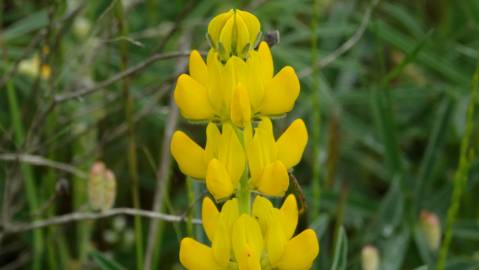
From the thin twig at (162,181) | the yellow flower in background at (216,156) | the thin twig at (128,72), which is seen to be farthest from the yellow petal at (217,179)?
the thin twig at (162,181)

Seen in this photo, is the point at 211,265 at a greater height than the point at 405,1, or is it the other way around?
the point at 405,1

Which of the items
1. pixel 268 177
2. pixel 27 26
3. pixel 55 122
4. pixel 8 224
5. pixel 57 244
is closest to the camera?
pixel 268 177

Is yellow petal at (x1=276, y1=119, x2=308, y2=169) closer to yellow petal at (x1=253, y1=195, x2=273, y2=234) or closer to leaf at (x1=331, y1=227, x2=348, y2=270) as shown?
yellow petal at (x1=253, y1=195, x2=273, y2=234)

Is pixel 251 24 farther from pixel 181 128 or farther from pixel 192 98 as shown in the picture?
pixel 181 128

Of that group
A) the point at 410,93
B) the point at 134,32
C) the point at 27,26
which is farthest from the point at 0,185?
the point at 410,93

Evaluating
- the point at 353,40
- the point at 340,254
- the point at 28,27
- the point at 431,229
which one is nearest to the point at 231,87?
the point at 340,254

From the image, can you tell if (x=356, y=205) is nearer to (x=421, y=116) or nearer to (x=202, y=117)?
(x=421, y=116)

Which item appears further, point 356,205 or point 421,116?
point 421,116
